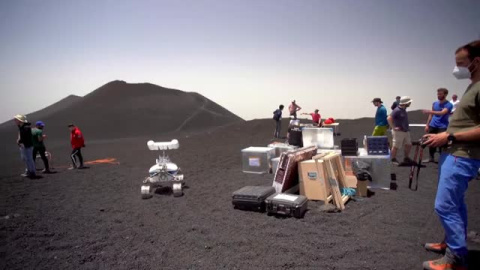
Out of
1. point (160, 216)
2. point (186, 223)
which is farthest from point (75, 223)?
point (186, 223)

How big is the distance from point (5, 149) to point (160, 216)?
65.0ft

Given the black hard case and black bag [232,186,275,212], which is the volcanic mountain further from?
the black hard case

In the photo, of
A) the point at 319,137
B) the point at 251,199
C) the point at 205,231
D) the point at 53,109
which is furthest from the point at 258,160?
the point at 53,109

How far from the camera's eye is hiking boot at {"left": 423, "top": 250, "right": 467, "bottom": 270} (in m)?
3.13

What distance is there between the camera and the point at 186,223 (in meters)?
5.36

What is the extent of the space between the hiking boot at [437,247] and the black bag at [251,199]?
2.91 m

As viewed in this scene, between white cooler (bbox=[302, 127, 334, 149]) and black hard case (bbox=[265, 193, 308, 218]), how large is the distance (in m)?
3.39

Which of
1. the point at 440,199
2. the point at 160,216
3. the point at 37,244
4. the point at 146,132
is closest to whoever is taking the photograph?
the point at 440,199

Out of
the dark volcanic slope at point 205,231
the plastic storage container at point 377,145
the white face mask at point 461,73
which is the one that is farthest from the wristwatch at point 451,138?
the plastic storage container at point 377,145

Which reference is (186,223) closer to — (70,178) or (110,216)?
(110,216)

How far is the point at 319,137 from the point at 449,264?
5.65 m

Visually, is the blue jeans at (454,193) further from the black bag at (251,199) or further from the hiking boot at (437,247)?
the black bag at (251,199)

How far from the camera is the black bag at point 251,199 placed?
5793 mm

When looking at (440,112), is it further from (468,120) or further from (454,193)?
(454,193)
